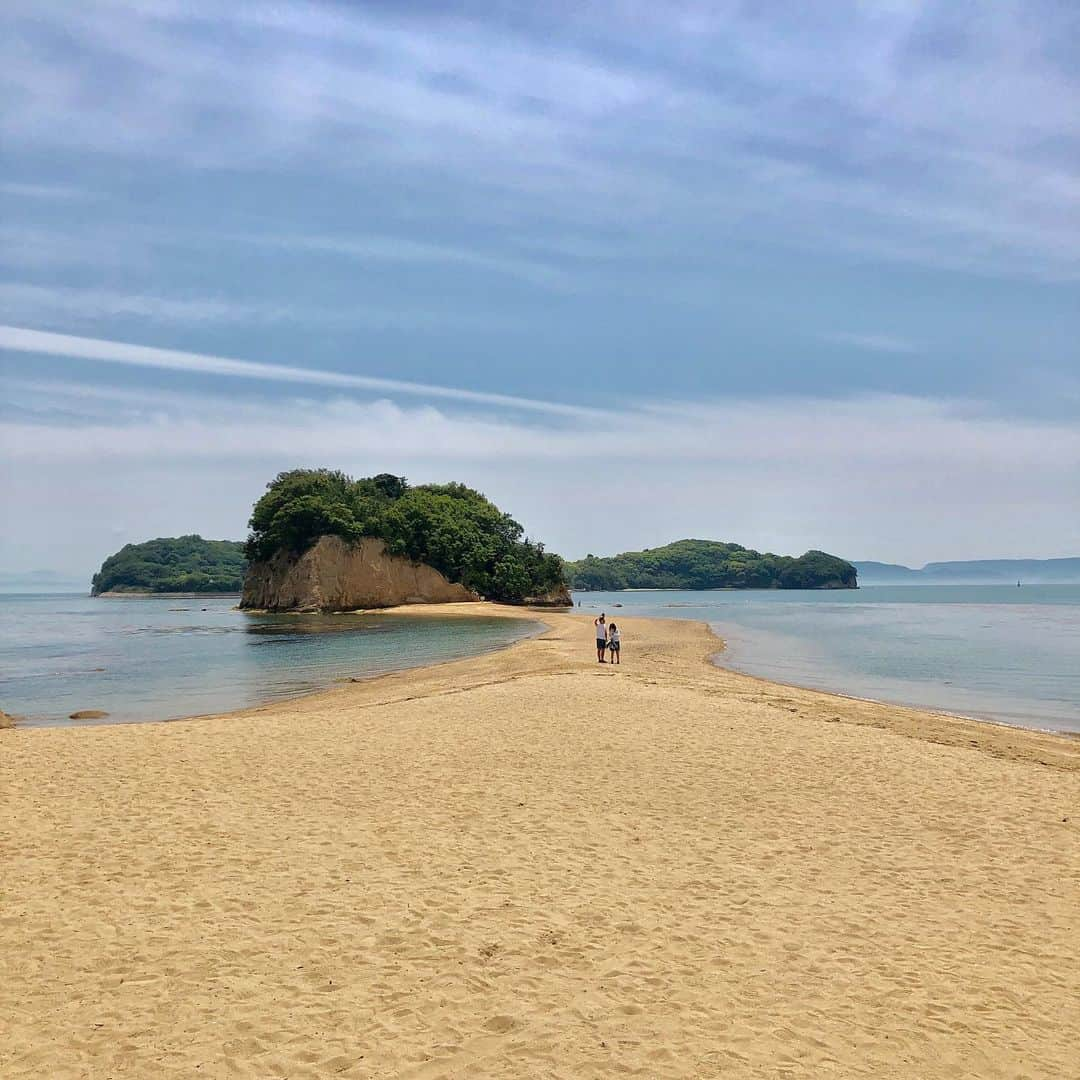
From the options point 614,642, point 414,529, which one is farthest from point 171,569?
point 614,642

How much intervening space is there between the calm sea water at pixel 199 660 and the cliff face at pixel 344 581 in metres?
19.0

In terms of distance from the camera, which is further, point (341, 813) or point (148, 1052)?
Result: point (341, 813)

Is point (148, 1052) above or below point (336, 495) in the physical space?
below

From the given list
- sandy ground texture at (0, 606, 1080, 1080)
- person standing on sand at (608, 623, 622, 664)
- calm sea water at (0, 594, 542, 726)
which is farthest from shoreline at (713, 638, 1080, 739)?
calm sea water at (0, 594, 542, 726)

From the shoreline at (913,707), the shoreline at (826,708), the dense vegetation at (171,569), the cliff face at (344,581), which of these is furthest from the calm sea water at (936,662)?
the dense vegetation at (171,569)

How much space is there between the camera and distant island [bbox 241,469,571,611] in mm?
81312

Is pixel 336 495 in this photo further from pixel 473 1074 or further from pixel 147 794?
pixel 473 1074

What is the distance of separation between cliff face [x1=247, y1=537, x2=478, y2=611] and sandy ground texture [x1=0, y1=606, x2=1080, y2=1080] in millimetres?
68099

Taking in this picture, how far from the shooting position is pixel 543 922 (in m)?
6.91

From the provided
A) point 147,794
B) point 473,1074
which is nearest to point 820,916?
point 473,1074

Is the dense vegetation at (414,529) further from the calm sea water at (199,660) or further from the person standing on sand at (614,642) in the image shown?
the person standing on sand at (614,642)

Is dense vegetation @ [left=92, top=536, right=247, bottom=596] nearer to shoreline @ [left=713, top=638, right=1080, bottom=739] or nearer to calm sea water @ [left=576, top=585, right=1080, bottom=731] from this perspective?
calm sea water @ [left=576, top=585, right=1080, bottom=731]

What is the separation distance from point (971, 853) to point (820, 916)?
2838 mm

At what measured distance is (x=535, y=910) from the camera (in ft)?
23.4
